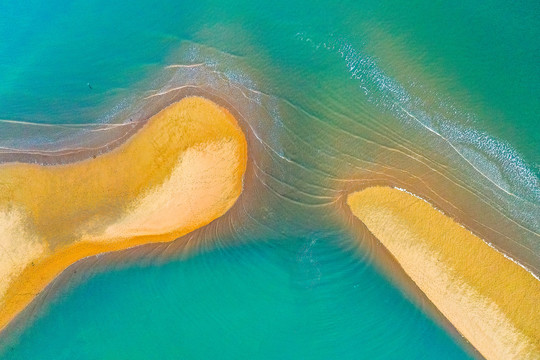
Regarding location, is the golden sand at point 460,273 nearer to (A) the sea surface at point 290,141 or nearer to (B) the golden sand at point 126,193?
(A) the sea surface at point 290,141

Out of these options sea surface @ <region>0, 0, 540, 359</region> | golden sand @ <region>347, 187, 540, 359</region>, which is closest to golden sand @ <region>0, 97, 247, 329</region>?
sea surface @ <region>0, 0, 540, 359</region>

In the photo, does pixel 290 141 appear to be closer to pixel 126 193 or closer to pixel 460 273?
pixel 126 193

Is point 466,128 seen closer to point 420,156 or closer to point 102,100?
point 420,156

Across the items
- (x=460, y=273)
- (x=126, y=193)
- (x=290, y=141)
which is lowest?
(x=126, y=193)

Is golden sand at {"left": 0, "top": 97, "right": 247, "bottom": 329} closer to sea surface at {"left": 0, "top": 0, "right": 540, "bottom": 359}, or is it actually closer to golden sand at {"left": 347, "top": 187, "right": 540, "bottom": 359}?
sea surface at {"left": 0, "top": 0, "right": 540, "bottom": 359}

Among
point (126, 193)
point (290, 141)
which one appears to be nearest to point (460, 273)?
point (290, 141)

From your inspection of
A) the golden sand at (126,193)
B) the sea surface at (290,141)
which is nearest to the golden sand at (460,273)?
the sea surface at (290,141)

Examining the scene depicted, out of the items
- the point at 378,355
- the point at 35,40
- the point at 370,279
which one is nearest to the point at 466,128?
the point at 370,279
